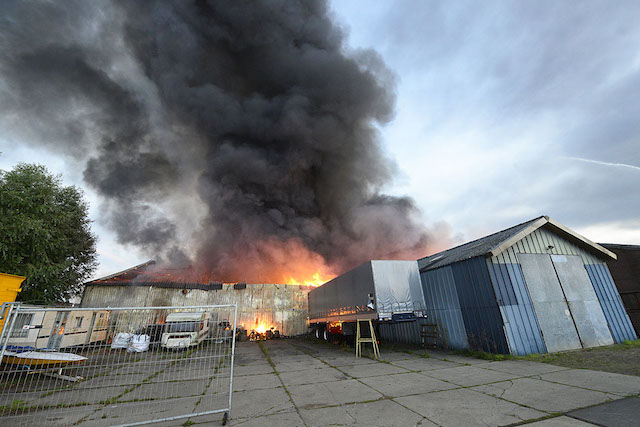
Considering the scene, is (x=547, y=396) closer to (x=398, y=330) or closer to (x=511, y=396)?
(x=511, y=396)

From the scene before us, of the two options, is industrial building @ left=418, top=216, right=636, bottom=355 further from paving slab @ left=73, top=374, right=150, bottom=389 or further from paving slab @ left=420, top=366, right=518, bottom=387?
paving slab @ left=73, top=374, right=150, bottom=389

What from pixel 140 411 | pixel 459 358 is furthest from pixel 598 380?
pixel 140 411

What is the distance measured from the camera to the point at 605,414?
4.06m

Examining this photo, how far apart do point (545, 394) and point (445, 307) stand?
7105 millimetres

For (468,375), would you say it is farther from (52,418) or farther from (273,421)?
(52,418)

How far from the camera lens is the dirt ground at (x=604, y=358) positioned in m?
7.06

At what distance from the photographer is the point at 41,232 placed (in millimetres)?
14359

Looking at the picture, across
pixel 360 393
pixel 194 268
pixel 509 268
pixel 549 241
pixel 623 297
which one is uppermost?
pixel 194 268

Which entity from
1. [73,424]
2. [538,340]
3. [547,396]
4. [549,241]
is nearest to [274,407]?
[73,424]

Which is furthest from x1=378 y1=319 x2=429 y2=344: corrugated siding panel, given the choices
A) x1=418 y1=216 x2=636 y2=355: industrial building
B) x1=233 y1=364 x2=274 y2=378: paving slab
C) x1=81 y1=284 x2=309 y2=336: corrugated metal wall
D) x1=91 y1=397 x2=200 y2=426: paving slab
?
x1=91 y1=397 x2=200 y2=426: paving slab

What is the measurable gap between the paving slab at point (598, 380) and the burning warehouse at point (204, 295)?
20.3 meters

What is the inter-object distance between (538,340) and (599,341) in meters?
3.60

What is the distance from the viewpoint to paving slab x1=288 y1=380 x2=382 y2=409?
5.41 m

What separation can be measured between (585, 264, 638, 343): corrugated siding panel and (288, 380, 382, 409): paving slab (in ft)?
42.7
